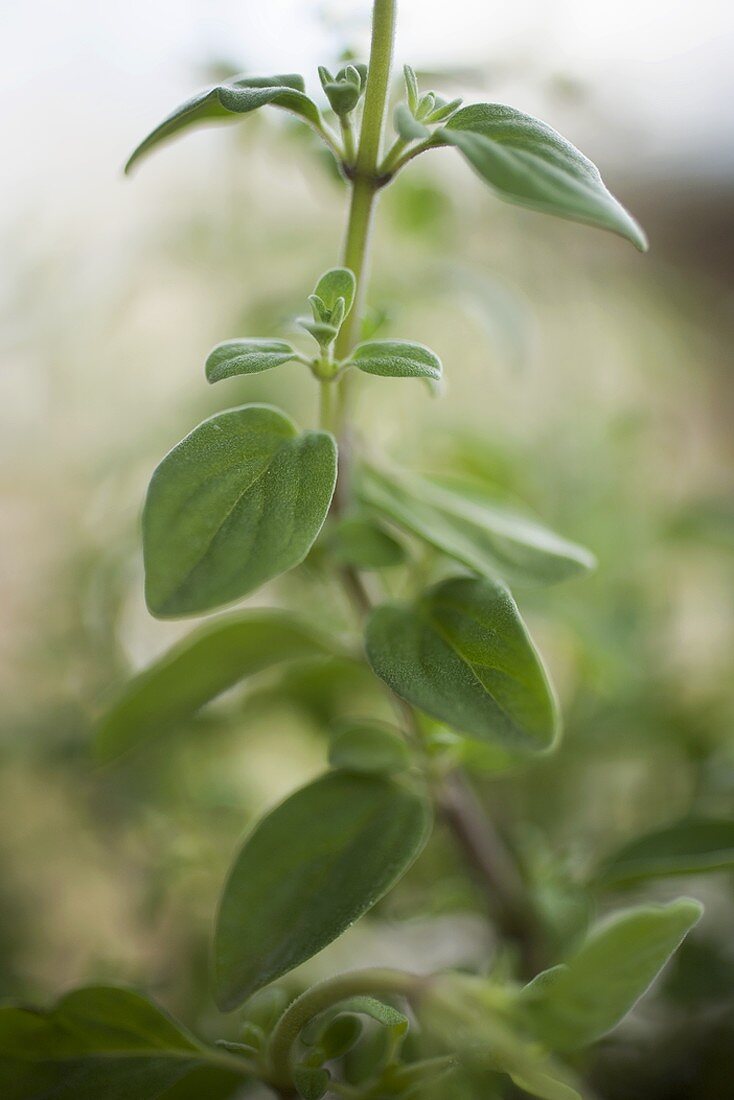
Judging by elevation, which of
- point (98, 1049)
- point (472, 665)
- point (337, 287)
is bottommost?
point (98, 1049)

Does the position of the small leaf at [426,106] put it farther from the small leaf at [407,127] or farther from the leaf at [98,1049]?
the leaf at [98,1049]

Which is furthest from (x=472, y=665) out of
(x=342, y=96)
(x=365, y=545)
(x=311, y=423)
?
(x=311, y=423)

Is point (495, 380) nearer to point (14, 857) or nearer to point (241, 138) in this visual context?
point (241, 138)

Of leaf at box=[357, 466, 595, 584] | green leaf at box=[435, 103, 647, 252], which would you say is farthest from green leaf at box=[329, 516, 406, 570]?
green leaf at box=[435, 103, 647, 252]

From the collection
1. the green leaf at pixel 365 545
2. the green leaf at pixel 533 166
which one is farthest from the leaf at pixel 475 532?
the green leaf at pixel 533 166

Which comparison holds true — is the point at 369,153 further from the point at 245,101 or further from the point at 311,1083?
the point at 311,1083

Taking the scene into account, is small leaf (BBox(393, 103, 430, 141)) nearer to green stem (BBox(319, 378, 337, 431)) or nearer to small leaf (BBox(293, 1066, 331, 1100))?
green stem (BBox(319, 378, 337, 431))
